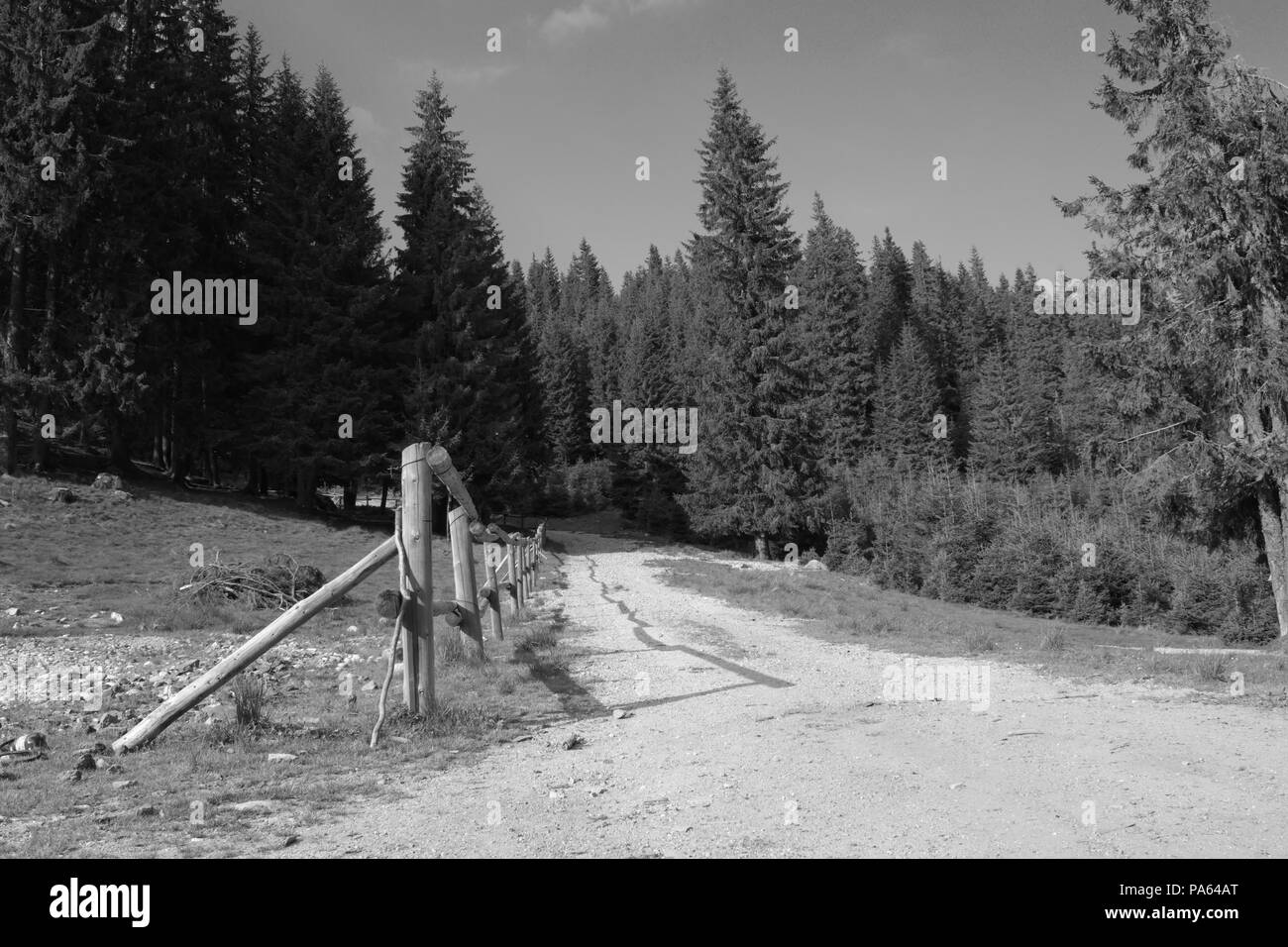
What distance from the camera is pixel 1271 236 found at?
17.0 meters

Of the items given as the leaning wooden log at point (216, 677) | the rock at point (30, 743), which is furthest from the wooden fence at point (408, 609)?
the rock at point (30, 743)

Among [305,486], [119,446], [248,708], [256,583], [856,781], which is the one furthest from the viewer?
[305,486]

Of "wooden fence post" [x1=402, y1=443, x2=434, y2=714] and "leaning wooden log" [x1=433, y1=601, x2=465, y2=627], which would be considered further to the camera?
"leaning wooden log" [x1=433, y1=601, x2=465, y2=627]

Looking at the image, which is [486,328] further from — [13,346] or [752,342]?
[13,346]

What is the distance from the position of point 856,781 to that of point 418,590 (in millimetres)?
4074

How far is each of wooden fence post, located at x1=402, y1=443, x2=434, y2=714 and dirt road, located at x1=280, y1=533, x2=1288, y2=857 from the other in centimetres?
109

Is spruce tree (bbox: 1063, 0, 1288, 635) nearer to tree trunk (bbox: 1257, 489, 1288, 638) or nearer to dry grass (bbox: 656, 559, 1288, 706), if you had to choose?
tree trunk (bbox: 1257, 489, 1288, 638)

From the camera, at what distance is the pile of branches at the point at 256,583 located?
1656 centimetres

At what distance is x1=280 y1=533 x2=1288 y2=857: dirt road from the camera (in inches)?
172

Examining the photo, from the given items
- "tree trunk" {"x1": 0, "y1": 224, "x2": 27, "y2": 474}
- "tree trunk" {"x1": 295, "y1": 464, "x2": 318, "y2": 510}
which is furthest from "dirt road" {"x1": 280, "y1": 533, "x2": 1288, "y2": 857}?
"tree trunk" {"x1": 295, "y1": 464, "x2": 318, "y2": 510}

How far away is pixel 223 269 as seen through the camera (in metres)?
34.5

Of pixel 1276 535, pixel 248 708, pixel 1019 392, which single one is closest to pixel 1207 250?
pixel 1276 535
